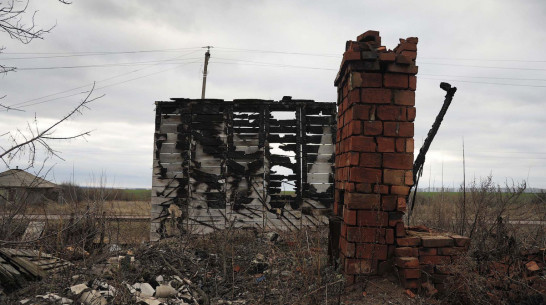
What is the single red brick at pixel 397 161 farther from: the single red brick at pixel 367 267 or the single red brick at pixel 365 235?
the single red brick at pixel 367 267

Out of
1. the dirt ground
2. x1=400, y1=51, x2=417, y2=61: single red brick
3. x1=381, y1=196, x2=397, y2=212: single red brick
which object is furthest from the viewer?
x1=400, y1=51, x2=417, y2=61: single red brick

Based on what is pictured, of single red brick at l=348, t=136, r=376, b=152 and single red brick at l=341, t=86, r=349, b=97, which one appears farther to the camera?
single red brick at l=341, t=86, r=349, b=97

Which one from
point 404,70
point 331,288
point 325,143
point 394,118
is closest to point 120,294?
point 331,288

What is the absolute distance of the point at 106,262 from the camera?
4410 millimetres

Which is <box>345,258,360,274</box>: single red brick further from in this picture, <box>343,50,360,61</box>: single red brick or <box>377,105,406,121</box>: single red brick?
<box>343,50,360,61</box>: single red brick

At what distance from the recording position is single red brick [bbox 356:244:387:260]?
11.5 feet

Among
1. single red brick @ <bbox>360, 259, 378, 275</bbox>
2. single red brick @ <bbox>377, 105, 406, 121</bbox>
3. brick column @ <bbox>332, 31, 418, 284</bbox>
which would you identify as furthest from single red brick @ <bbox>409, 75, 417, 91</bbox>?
single red brick @ <bbox>360, 259, 378, 275</bbox>

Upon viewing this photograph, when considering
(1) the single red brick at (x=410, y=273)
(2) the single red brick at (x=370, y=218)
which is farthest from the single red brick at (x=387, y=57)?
(1) the single red brick at (x=410, y=273)

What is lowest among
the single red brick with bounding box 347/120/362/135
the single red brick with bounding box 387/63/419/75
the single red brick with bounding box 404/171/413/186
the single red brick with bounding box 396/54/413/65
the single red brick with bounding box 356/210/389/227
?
the single red brick with bounding box 356/210/389/227

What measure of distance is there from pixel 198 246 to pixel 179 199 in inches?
93.1

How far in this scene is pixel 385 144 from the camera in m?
3.56

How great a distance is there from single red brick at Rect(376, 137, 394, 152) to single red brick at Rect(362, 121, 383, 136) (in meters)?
0.07

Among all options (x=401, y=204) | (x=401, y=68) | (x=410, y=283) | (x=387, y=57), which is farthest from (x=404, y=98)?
(x=410, y=283)

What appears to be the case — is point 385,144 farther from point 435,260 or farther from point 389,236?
point 435,260
